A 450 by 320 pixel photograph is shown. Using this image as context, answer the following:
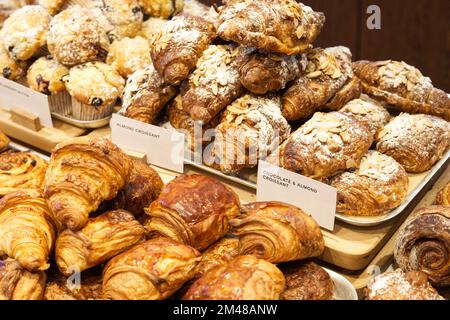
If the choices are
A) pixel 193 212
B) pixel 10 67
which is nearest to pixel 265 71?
pixel 193 212

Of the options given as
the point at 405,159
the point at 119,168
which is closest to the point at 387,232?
the point at 405,159

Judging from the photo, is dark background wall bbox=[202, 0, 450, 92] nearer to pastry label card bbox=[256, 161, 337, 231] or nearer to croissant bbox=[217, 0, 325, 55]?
croissant bbox=[217, 0, 325, 55]

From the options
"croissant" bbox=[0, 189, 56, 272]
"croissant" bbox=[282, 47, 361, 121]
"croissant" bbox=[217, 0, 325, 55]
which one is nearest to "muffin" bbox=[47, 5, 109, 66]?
"croissant" bbox=[217, 0, 325, 55]

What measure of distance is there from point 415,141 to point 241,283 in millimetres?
1187

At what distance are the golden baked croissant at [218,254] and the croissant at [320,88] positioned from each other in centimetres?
78

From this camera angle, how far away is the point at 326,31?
15.1 feet

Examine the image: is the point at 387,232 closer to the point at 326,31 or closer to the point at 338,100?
the point at 338,100

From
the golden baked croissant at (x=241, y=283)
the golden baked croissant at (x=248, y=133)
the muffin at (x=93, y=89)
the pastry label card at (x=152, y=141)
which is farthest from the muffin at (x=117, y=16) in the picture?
the golden baked croissant at (x=241, y=283)

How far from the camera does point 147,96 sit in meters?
2.46

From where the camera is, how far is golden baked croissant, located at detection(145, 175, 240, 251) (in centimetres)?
165

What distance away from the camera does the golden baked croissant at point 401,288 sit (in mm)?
1505

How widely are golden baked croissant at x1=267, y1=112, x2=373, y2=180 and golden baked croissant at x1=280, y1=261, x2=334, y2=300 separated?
47 cm

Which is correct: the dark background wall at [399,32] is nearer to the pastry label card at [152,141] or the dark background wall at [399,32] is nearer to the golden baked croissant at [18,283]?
the pastry label card at [152,141]

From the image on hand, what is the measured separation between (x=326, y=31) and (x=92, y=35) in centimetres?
239
